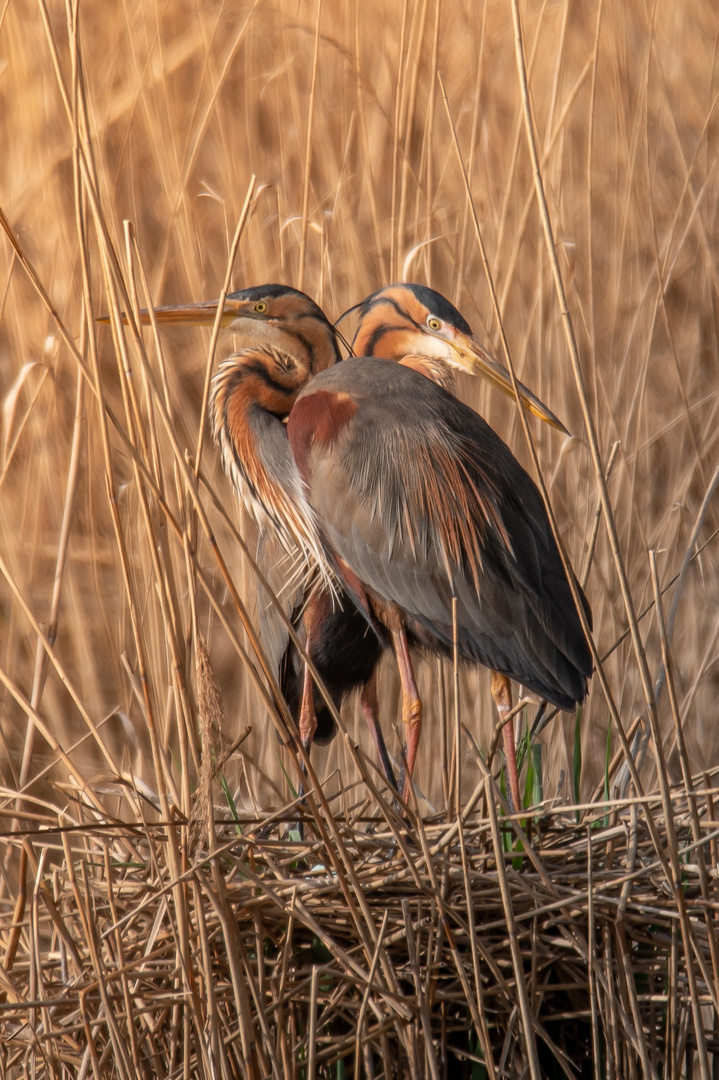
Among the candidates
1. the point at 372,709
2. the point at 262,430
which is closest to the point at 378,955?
the point at 372,709

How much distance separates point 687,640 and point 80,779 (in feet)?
5.89

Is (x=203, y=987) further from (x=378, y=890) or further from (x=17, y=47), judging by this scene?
(x=17, y=47)

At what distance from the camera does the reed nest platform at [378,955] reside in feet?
3.43

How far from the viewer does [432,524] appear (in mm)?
1596

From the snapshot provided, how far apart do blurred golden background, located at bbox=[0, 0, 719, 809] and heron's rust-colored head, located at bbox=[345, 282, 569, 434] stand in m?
0.10

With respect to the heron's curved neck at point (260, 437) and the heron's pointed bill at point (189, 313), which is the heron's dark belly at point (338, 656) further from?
the heron's pointed bill at point (189, 313)

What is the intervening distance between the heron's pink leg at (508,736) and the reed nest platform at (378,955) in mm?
114

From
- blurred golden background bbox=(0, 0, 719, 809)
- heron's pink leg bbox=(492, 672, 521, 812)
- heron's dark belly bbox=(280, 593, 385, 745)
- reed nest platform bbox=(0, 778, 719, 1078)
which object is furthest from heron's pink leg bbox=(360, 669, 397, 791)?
reed nest platform bbox=(0, 778, 719, 1078)

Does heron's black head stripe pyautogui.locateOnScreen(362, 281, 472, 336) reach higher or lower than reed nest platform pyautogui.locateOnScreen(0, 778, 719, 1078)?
higher

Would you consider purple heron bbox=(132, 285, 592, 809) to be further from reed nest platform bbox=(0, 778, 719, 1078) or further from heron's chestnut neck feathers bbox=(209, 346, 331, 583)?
reed nest platform bbox=(0, 778, 719, 1078)

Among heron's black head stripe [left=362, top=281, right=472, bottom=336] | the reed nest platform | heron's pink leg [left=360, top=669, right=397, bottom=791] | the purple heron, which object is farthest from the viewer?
heron's pink leg [left=360, top=669, right=397, bottom=791]

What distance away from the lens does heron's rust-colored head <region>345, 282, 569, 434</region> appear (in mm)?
1661

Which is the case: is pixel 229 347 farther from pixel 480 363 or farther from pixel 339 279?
pixel 480 363

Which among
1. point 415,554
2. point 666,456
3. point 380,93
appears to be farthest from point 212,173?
point 415,554
